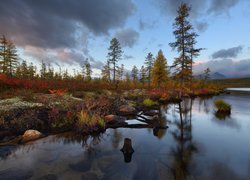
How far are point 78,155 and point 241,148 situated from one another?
298 inches

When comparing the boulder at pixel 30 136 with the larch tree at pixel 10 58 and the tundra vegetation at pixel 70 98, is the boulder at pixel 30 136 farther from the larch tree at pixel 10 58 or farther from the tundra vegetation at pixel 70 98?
the larch tree at pixel 10 58

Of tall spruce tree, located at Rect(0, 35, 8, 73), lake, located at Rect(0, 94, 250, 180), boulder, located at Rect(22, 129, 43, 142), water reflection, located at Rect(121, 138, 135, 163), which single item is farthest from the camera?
tall spruce tree, located at Rect(0, 35, 8, 73)

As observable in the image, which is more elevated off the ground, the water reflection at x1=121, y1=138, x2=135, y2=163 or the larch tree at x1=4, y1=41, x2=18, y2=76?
the larch tree at x1=4, y1=41, x2=18, y2=76

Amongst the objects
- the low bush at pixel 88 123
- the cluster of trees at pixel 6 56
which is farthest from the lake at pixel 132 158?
the cluster of trees at pixel 6 56

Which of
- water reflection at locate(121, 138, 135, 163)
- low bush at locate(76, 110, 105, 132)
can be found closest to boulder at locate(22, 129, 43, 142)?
low bush at locate(76, 110, 105, 132)

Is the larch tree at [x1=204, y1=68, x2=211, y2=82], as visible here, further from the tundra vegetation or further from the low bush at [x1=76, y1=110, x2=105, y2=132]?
the low bush at [x1=76, y1=110, x2=105, y2=132]

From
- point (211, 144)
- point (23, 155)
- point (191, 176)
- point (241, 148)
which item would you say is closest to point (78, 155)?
point (23, 155)

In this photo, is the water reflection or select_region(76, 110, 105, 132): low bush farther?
select_region(76, 110, 105, 132): low bush

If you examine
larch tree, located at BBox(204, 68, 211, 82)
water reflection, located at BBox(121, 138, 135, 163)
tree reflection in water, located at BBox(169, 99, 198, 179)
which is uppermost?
larch tree, located at BBox(204, 68, 211, 82)

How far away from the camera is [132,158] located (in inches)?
213

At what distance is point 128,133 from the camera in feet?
27.2

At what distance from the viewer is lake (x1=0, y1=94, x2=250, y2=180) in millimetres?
4324

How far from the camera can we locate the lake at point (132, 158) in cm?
432

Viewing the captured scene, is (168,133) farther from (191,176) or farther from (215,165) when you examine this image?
(191,176)
